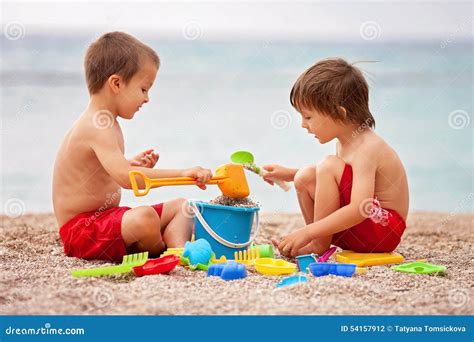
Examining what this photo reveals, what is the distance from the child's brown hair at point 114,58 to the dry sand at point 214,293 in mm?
669

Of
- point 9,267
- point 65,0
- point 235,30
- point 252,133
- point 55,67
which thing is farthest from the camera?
point 235,30

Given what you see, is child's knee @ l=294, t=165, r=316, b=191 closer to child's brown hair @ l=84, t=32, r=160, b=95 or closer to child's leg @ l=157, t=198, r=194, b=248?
child's leg @ l=157, t=198, r=194, b=248

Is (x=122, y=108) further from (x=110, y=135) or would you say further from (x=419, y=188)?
(x=419, y=188)

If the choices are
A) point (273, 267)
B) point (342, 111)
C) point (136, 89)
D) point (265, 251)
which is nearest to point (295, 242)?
point (265, 251)

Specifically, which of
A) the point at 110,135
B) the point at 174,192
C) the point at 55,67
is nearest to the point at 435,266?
the point at 110,135

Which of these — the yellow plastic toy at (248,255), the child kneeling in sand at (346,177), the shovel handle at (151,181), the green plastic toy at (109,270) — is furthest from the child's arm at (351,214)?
the green plastic toy at (109,270)

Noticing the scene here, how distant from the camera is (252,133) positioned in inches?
217

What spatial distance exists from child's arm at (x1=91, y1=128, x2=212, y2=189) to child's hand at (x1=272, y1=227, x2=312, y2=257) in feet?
1.18

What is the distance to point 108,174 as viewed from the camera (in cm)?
234

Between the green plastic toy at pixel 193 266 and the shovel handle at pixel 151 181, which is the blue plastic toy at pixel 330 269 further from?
the shovel handle at pixel 151 181

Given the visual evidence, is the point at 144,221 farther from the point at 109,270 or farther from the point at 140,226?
the point at 109,270

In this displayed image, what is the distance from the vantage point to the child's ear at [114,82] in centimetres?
232

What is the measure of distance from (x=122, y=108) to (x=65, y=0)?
8.61 m

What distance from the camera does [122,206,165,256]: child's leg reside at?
2225 mm
